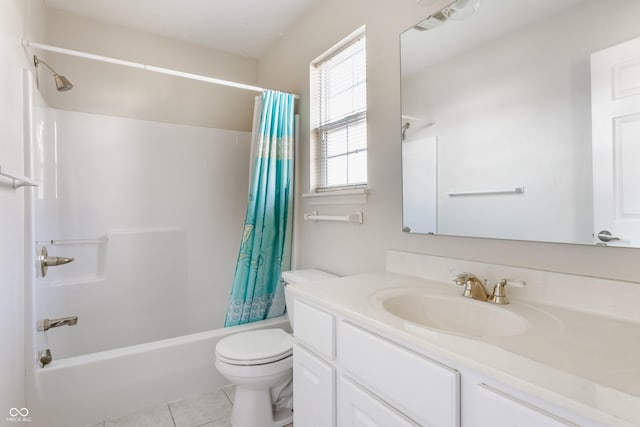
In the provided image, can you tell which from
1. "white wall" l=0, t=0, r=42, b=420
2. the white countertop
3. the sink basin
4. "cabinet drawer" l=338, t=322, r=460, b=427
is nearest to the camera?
the white countertop

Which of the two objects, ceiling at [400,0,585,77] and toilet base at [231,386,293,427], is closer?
ceiling at [400,0,585,77]

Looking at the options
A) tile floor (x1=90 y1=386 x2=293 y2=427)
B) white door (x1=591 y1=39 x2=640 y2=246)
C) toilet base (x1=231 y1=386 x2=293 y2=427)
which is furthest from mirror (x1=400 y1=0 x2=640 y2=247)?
tile floor (x1=90 y1=386 x2=293 y2=427)

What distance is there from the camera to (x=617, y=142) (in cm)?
87

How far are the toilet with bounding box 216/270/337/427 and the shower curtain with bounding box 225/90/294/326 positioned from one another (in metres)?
0.32

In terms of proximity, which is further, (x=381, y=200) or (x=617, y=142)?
(x=381, y=200)

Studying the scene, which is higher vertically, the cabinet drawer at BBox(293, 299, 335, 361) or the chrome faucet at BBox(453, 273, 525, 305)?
the chrome faucet at BBox(453, 273, 525, 305)

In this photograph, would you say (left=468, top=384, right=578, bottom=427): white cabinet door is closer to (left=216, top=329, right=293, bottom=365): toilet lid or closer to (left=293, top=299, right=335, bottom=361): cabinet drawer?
(left=293, top=299, right=335, bottom=361): cabinet drawer

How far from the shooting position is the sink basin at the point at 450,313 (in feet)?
3.18

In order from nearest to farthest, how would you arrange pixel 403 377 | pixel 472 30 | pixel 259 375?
pixel 403 377 < pixel 472 30 < pixel 259 375

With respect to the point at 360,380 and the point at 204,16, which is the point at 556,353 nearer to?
the point at 360,380

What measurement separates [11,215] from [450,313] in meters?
1.77

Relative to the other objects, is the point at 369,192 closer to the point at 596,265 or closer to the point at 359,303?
the point at 359,303

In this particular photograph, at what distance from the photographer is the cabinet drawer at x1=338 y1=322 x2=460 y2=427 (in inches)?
27.2

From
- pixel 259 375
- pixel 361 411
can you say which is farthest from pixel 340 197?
pixel 361 411
